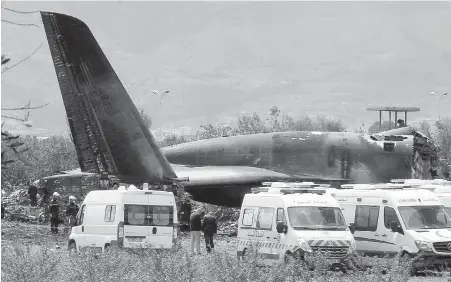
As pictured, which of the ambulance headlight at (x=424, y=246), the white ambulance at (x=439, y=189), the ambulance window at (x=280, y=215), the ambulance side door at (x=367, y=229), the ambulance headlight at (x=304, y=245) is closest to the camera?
the ambulance headlight at (x=304, y=245)

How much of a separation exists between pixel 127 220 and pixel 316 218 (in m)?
5.39

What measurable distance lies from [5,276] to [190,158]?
2878 cm

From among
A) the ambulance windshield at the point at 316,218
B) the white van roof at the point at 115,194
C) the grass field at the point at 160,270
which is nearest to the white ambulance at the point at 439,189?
the ambulance windshield at the point at 316,218

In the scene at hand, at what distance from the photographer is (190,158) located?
147ft

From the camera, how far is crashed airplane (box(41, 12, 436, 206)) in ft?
130

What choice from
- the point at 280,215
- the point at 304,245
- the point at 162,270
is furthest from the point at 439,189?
the point at 162,270

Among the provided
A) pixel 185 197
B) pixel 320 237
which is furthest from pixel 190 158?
pixel 320 237

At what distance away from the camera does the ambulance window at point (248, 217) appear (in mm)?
26188

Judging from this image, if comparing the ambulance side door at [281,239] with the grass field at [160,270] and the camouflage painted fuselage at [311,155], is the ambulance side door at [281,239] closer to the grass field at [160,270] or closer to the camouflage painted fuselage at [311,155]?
the grass field at [160,270]

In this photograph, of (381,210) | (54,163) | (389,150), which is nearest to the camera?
(381,210)

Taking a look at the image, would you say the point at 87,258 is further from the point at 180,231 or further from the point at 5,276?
the point at 180,231

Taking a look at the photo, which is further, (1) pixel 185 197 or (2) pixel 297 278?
(1) pixel 185 197

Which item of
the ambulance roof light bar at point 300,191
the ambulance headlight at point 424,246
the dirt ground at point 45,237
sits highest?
the ambulance roof light bar at point 300,191

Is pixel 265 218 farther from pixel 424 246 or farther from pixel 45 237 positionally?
pixel 45 237
